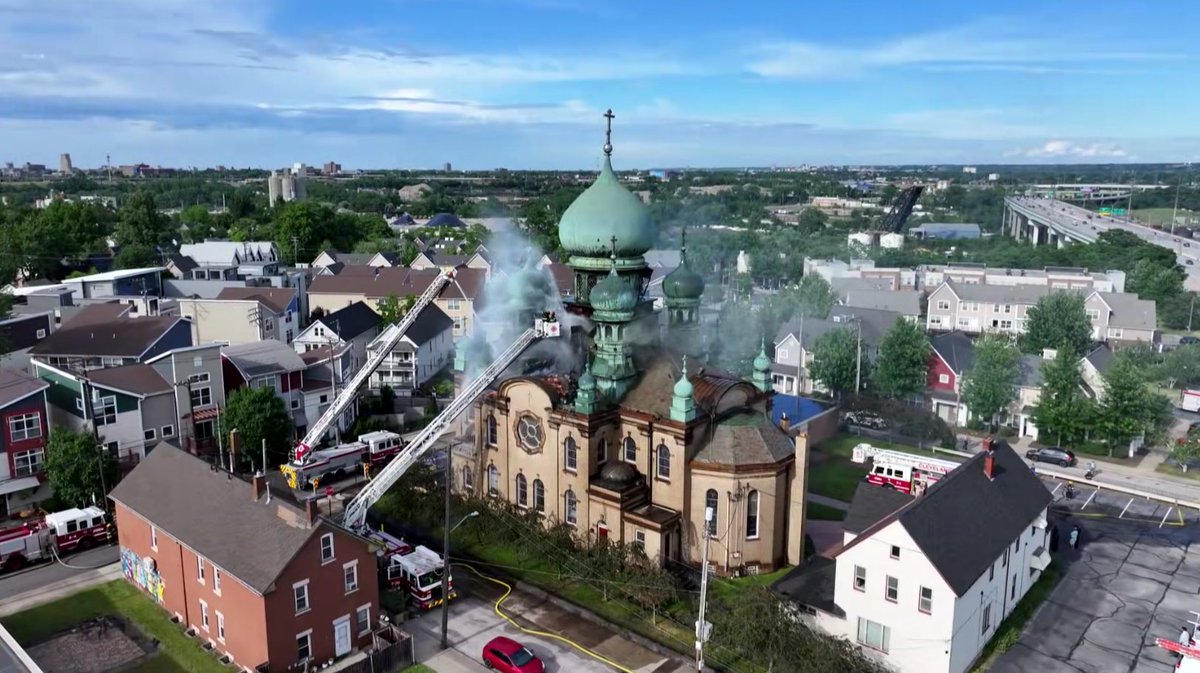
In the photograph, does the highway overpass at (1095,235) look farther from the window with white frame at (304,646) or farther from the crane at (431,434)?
the window with white frame at (304,646)

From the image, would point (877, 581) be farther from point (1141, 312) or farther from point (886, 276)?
point (886, 276)

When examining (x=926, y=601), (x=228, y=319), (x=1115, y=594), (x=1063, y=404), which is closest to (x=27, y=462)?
(x=228, y=319)

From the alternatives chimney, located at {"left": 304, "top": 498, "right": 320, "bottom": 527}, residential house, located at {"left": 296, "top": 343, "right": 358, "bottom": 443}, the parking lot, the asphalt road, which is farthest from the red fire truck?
the parking lot

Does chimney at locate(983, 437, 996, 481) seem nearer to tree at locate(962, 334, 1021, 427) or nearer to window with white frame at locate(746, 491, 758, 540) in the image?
window with white frame at locate(746, 491, 758, 540)

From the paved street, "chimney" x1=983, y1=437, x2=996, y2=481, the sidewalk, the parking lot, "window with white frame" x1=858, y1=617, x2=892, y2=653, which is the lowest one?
the parking lot

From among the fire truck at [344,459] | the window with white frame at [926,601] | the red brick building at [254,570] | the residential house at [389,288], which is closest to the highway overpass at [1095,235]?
the residential house at [389,288]

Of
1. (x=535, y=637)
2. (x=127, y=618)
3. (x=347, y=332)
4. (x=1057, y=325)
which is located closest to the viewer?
(x=535, y=637)

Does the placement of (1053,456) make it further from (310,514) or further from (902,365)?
(310,514)
